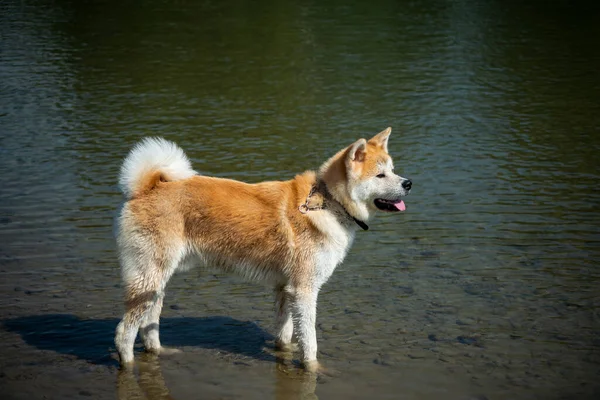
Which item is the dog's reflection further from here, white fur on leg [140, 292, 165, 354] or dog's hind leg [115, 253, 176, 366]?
dog's hind leg [115, 253, 176, 366]

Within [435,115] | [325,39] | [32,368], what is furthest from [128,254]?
[325,39]

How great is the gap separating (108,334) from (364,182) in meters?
2.93

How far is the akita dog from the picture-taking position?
24.2 ft

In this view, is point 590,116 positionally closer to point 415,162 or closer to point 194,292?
point 415,162

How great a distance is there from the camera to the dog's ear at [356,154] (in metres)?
7.35

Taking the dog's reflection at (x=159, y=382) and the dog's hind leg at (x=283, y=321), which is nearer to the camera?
the dog's reflection at (x=159, y=382)

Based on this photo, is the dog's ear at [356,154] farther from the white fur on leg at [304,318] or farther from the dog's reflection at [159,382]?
the dog's reflection at [159,382]

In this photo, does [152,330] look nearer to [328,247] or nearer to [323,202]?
[328,247]

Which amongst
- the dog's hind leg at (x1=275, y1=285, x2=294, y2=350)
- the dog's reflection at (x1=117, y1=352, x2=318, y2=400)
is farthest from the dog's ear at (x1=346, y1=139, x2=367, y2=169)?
the dog's reflection at (x1=117, y1=352, x2=318, y2=400)

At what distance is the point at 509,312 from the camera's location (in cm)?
870

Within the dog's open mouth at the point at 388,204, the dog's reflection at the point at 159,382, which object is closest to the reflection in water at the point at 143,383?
the dog's reflection at the point at 159,382

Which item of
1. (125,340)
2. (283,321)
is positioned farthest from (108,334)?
(283,321)

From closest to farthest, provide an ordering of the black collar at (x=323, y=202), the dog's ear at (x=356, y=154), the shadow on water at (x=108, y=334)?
the dog's ear at (x=356, y=154)
the black collar at (x=323, y=202)
the shadow on water at (x=108, y=334)

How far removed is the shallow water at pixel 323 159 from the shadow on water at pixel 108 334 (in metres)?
0.03
